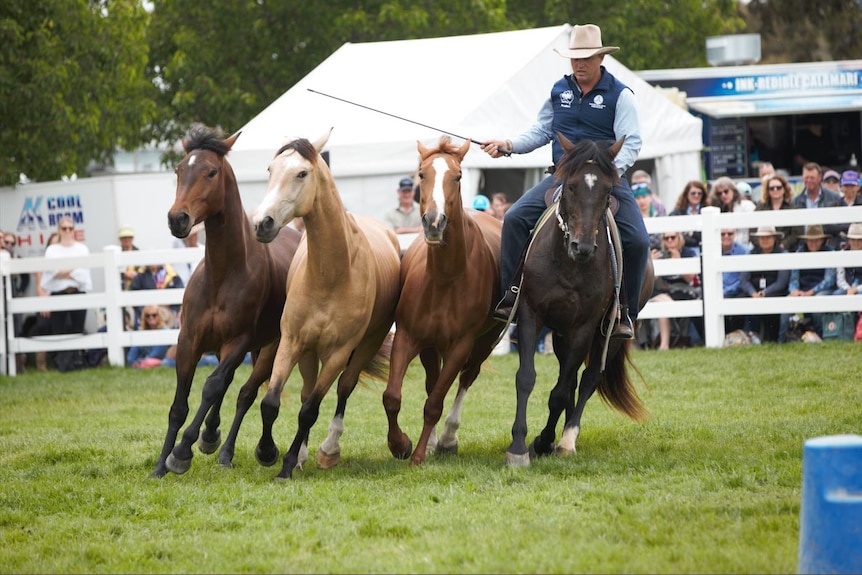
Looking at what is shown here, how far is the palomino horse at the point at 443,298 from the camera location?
755cm

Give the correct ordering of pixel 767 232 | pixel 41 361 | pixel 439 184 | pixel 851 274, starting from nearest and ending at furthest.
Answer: pixel 439 184, pixel 851 274, pixel 767 232, pixel 41 361

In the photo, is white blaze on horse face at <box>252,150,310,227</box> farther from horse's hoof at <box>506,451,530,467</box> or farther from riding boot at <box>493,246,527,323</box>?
horse's hoof at <box>506,451,530,467</box>

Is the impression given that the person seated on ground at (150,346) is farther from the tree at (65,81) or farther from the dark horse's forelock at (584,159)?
the dark horse's forelock at (584,159)

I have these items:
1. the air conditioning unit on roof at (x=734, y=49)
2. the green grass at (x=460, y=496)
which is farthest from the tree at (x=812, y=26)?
the green grass at (x=460, y=496)

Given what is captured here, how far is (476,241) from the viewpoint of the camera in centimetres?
816

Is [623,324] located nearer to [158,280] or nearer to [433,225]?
[433,225]

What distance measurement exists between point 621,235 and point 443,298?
1360 millimetres

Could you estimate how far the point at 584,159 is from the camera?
7.29 metres

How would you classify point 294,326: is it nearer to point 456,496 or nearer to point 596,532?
point 456,496

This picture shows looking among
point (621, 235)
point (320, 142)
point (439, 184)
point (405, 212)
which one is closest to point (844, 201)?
point (405, 212)

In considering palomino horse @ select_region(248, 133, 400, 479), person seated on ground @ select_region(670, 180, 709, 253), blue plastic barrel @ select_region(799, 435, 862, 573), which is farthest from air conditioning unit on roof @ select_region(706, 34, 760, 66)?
blue plastic barrel @ select_region(799, 435, 862, 573)

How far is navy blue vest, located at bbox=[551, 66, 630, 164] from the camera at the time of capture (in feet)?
26.8

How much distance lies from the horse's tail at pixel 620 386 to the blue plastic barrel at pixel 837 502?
4443mm

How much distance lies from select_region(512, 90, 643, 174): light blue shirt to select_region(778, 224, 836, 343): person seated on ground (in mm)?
6211
